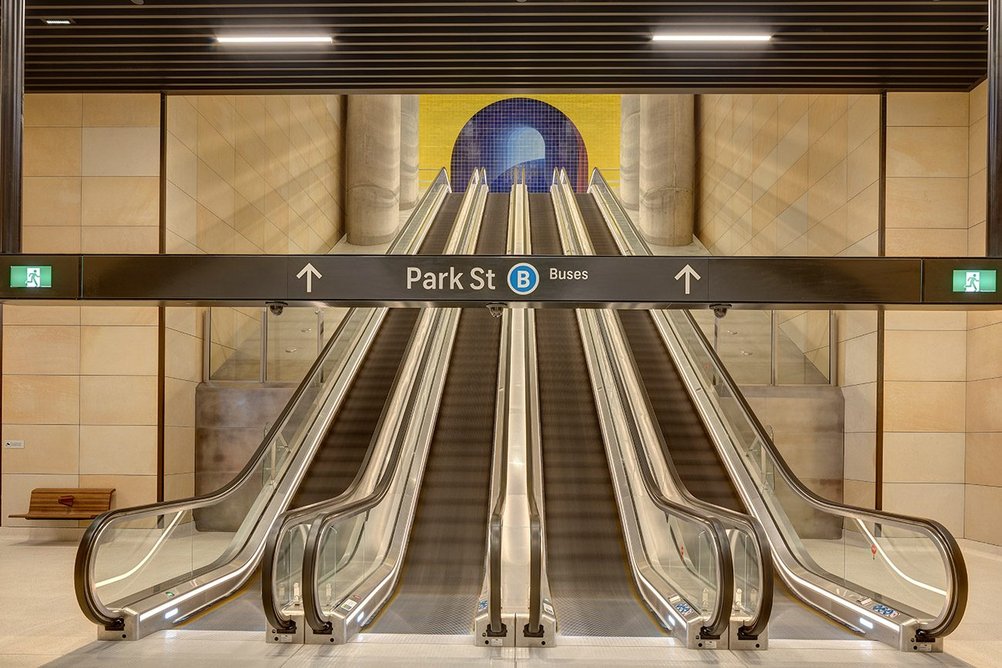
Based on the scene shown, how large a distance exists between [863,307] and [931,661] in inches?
92.6

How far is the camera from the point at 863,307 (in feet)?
21.0

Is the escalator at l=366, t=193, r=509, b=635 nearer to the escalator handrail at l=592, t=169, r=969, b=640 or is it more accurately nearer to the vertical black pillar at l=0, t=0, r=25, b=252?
the escalator handrail at l=592, t=169, r=969, b=640

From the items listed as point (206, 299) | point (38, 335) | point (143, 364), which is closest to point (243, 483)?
point (206, 299)

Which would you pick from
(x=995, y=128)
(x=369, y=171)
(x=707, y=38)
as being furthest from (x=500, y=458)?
→ (x=369, y=171)

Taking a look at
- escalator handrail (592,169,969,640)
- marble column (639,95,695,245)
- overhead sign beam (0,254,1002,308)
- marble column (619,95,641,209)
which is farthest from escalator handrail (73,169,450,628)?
marble column (619,95,641,209)

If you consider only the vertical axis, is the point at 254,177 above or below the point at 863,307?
above

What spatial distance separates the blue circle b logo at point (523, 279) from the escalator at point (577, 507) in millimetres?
2593

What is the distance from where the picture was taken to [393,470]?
9383 mm

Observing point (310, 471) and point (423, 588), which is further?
point (310, 471)

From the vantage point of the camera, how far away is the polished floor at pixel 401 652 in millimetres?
6160

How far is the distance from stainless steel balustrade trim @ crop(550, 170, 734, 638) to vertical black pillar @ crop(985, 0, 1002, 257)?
8.51 ft

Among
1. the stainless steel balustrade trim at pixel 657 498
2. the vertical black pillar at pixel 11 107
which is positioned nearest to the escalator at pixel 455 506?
the stainless steel balustrade trim at pixel 657 498

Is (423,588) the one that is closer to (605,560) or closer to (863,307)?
(605,560)

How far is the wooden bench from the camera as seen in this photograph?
36.8 feet
